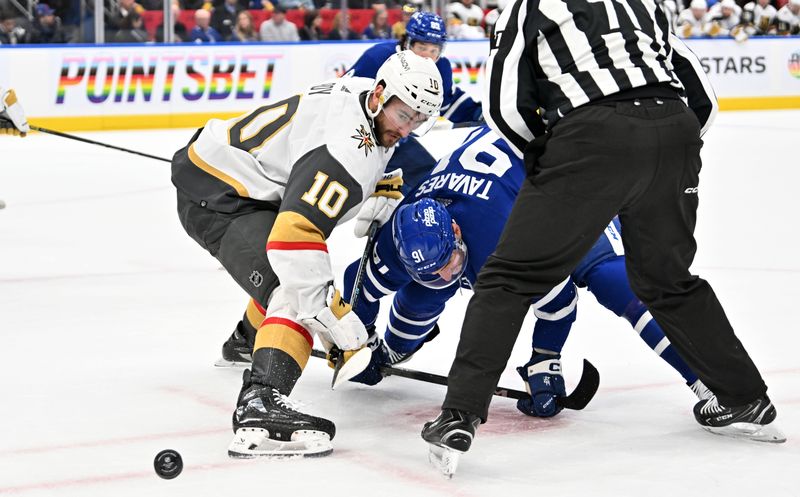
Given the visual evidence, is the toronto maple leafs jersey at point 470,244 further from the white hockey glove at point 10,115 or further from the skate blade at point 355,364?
A: the white hockey glove at point 10,115

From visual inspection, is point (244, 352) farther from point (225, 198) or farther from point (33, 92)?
point (33, 92)

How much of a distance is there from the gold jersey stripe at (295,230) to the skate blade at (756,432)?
39.6 inches

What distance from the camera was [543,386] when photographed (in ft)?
10.5

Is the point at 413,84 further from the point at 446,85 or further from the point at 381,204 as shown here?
the point at 446,85

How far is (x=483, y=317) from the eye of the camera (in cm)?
269

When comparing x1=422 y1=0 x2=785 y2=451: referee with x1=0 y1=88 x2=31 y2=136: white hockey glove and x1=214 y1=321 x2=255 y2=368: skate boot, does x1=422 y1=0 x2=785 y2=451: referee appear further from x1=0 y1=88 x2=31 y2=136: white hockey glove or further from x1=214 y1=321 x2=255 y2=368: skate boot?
x1=0 y1=88 x2=31 y2=136: white hockey glove

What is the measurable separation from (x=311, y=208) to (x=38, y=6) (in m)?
8.73

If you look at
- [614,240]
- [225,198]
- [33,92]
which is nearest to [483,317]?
[614,240]

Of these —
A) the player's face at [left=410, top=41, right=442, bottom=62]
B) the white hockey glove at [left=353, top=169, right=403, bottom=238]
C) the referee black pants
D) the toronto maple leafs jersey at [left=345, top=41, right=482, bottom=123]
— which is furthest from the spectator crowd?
the referee black pants

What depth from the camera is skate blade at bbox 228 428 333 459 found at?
9.22ft

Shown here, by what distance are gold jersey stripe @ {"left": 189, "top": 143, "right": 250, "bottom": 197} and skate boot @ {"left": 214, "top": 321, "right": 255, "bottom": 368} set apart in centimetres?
57

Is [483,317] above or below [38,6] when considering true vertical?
above

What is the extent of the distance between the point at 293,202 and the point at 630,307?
33.0 inches

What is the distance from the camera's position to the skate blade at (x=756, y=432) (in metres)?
2.92
